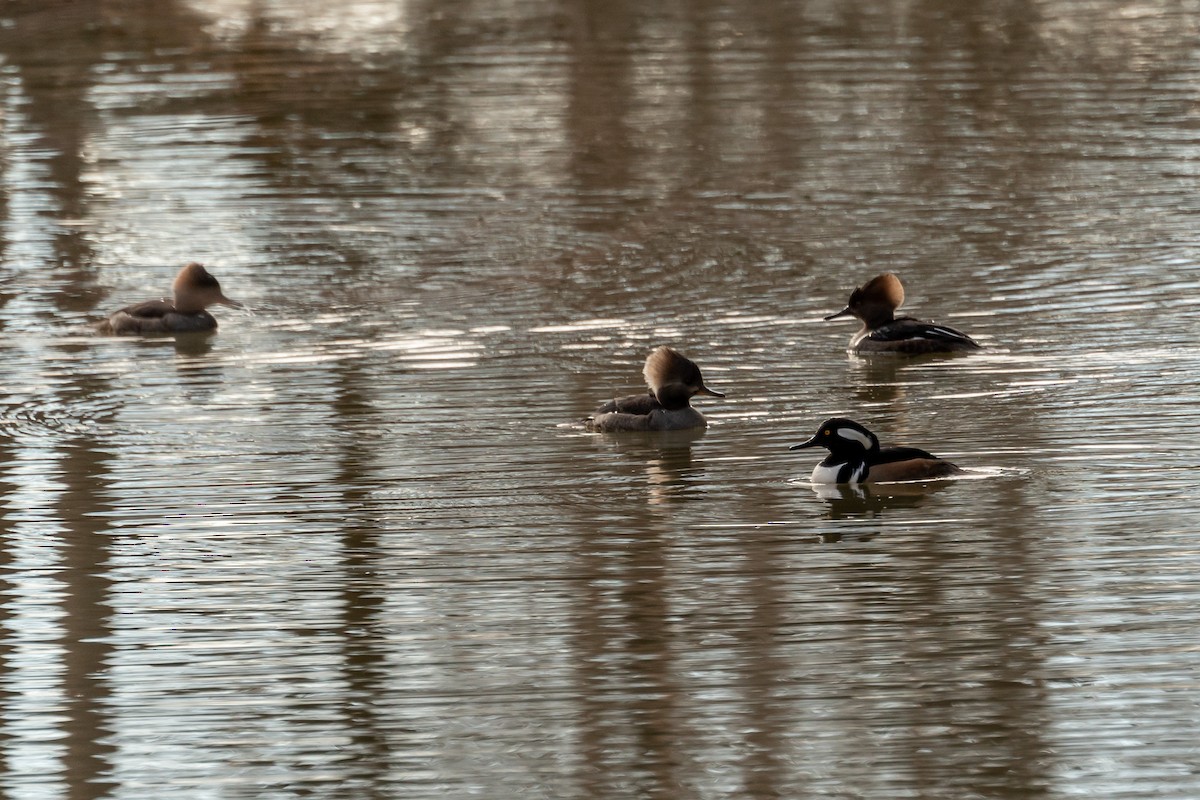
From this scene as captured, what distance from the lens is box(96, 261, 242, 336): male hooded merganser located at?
57.7ft

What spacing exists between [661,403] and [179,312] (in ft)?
17.0

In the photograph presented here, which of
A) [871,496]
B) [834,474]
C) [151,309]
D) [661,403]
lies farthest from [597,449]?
[151,309]

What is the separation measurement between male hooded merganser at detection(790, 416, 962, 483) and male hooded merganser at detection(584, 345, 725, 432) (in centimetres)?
174

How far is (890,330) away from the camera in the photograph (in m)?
15.8

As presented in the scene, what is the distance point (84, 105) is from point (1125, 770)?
969 inches

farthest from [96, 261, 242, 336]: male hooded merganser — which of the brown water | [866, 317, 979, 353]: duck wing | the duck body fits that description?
[866, 317, 979, 353]: duck wing

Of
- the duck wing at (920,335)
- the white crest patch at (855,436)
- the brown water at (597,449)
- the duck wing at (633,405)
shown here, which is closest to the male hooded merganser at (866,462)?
the white crest patch at (855,436)

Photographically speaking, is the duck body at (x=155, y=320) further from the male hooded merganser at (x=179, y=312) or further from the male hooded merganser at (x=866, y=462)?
the male hooded merganser at (x=866, y=462)

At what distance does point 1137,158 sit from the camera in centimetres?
2364

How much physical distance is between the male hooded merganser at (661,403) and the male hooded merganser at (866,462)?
1.74 m

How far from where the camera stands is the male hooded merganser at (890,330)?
51.3 ft

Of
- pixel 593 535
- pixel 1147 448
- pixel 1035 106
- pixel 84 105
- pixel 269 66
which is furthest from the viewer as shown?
pixel 269 66

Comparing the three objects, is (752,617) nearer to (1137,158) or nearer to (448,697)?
(448,697)

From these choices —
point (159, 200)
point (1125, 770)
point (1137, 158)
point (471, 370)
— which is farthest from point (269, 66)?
point (1125, 770)
